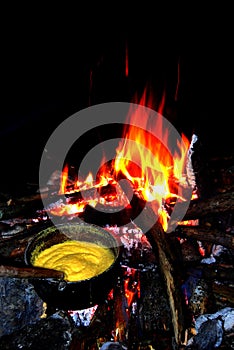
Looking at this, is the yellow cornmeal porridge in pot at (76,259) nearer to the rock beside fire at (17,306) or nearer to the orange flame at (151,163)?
the rock beside fire at (17,306)

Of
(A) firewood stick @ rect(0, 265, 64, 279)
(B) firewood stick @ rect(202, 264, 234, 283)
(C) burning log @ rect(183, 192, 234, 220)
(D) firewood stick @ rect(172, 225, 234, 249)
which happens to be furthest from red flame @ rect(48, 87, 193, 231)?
(A) firewood stick @ rect(0, 265, 64, 279)

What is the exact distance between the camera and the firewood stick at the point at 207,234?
4148 mm

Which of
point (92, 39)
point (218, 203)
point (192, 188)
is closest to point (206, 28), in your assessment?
point (92, 39)

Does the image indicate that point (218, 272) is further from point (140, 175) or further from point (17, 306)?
point (17, 306)

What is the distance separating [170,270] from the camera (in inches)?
143

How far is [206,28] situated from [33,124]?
17.0 feet

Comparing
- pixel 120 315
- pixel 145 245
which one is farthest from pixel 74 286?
pixel 145 245

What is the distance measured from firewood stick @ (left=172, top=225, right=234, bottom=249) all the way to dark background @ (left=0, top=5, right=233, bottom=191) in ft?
9.23

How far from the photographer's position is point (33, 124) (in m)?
7.25

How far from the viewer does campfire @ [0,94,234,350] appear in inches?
127

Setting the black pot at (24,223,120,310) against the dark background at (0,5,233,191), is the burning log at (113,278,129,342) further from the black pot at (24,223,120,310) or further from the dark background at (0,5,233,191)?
the dark background at (0,5,233,191)

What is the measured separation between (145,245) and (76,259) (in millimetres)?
1249

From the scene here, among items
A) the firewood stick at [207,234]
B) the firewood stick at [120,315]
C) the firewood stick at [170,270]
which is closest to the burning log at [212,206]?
the firewood stick at [207,234]

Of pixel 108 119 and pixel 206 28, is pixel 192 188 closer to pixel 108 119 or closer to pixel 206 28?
pixel 108 119
